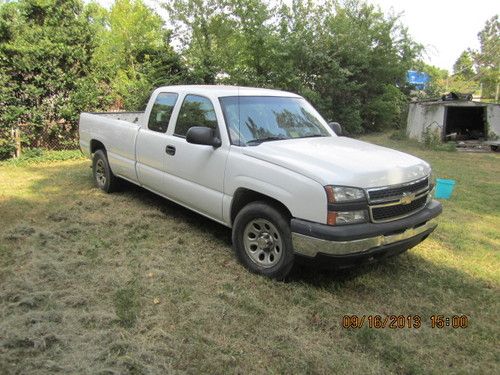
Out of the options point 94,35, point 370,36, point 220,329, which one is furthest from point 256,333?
point 370,36

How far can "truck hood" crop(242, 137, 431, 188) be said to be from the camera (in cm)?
361

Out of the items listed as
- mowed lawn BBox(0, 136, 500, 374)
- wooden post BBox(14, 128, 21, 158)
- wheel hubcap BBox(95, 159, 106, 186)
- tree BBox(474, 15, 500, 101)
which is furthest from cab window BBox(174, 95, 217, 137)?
tree BBox(474, 15, 500, 101)

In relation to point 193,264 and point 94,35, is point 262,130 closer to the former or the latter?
point 193,264

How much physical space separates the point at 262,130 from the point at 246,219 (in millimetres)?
1018

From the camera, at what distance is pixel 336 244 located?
3.50 meters

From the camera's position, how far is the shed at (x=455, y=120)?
15.5 m

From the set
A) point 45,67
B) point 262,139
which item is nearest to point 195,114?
point 262,139

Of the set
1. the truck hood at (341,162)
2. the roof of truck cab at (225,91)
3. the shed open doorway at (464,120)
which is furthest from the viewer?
the shed open doorway at (464,120)

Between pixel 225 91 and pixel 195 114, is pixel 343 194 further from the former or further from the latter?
pixel 195 114

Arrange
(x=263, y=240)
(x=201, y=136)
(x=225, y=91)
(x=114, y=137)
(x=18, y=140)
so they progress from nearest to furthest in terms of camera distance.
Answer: (x=263, y=240)
(x=201, y=136)
(x=225, y=91)
(x=114, y=137)
(x=18, y=140)

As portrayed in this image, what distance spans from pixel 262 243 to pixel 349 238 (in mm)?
937

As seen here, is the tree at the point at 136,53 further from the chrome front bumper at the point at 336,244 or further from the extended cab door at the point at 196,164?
the chrome front bumper at the point at 336,244

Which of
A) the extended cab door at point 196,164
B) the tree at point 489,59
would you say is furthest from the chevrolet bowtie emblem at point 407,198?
the tree at point 489,59

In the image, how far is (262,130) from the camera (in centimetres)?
460
